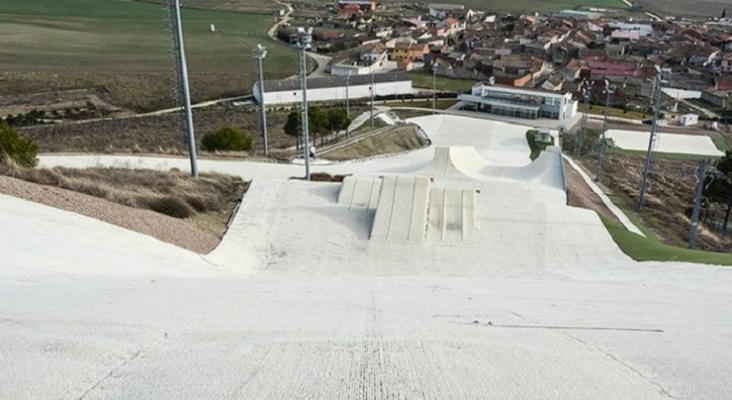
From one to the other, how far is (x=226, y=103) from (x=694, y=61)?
59.0 meters

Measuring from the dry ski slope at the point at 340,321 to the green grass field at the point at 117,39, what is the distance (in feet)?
135

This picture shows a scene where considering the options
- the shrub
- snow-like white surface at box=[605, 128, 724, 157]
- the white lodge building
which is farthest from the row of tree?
snow-like white surface at box=[605, 128, 724, 157]

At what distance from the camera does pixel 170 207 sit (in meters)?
13.3

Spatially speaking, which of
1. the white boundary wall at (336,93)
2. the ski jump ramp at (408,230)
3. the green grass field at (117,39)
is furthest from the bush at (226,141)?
the green grass field at (117,39)

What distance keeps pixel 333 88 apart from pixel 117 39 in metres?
37.4

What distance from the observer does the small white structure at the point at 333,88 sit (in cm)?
5059

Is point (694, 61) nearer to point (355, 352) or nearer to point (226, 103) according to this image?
point (226, 103)

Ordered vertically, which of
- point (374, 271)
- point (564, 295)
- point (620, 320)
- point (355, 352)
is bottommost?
point (374, 271)

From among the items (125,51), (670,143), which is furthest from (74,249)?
(125,51)

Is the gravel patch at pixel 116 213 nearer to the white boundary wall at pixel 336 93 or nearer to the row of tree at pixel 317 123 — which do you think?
the row of tree at pixel 317 123

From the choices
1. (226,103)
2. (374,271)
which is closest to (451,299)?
(374,271)

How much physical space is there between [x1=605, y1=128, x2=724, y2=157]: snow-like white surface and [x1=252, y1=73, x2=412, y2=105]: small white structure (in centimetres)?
2226

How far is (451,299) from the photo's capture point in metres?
6.76

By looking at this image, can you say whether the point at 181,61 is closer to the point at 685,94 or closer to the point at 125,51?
the point at 685,94
